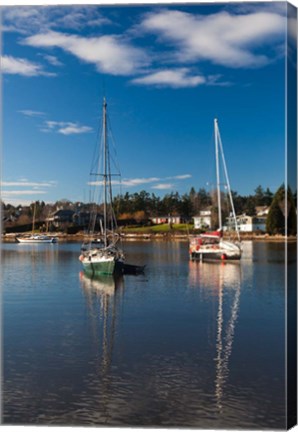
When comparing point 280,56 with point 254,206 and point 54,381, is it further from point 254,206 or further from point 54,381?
point 54,381

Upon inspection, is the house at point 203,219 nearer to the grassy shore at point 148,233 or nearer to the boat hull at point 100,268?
the grassy shore at point 148,233

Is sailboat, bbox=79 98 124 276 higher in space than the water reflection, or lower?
higher

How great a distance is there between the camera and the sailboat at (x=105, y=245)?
29.8 feet

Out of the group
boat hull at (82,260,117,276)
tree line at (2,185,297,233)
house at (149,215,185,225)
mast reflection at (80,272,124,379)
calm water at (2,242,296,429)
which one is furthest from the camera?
boat hull at (82,260,117,276)

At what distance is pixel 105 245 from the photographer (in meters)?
13.8

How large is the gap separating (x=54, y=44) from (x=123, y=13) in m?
0.89

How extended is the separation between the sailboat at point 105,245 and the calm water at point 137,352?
2.46 feet

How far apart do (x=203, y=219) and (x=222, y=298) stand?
301 centimetres

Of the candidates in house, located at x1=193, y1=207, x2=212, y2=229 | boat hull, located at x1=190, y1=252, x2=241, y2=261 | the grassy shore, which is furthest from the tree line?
boat hull, located at x1=190, y1=252, x2=241, y2=261

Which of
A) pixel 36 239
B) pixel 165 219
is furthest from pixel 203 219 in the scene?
pixel 36 239

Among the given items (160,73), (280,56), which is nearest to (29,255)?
(160,73)

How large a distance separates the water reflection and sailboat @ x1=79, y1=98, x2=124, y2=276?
6.59 feet

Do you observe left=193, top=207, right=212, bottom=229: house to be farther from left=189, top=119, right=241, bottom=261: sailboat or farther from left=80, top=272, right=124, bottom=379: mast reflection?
left=80, top=272, right=124, bottom=379: mast reflection

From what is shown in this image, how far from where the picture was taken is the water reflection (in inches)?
247
